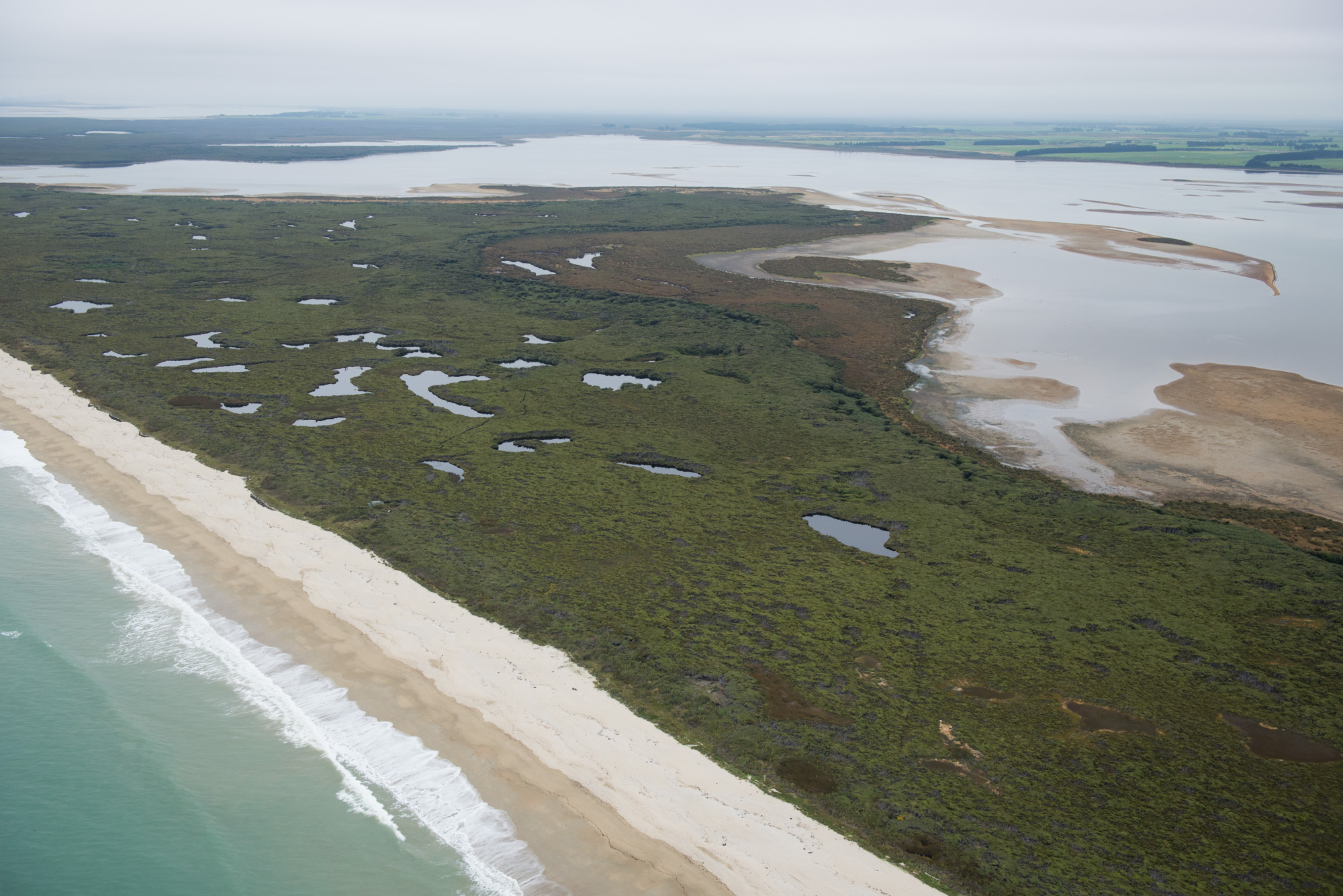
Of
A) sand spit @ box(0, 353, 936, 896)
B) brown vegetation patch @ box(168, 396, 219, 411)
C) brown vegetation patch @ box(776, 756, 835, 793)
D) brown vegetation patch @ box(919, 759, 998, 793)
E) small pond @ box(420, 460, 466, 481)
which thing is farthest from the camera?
brown vegetation patch @ box(168, 396, 219, 411)

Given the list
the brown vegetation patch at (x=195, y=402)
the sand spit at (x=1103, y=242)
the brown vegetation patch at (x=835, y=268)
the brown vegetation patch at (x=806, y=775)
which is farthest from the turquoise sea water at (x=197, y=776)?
the sand spit at (x=1103, y=242)

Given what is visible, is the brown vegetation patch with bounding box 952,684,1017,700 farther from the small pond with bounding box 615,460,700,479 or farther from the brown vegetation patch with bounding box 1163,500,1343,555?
the brown vegetation patch with bounding box 1163,500,1343,555

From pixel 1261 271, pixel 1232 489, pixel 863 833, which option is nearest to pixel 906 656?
pixel 863 833

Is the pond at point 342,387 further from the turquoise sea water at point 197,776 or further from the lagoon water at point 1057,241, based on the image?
the lagoon water at point 1057,241

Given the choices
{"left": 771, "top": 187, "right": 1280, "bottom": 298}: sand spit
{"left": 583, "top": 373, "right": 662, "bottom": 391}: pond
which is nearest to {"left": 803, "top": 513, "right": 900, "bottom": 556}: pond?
{"left": 583, "top": 373, "right": 662, "bottom": 391}: pond

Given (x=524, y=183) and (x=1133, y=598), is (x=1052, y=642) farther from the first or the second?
(x=524, y=183)

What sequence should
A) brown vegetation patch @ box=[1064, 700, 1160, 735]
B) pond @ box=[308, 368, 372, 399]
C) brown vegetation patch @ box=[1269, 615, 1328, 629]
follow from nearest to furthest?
brown vegetation patch @ box=[1064, 700, 1160, 735] → brown vegetation patch @ box=[1269, 615, 1328, 629] → pond @ box=[308, 368, 372, 399]

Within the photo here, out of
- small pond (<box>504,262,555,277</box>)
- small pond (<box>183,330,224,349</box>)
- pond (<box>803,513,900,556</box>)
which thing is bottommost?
pond (<box>803,513,900,556</box>)

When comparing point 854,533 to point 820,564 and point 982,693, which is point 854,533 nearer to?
point 820,564
